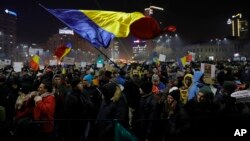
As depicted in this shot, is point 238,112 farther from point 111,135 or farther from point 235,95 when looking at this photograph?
point 111,135

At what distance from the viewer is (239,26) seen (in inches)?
7495

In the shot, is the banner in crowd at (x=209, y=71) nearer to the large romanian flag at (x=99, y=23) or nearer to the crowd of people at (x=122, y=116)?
the large romanian flag at (x=99, y=23)

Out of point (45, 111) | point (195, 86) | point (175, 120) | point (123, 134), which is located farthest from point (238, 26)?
point (123, 134)

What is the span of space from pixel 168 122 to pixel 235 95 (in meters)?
1.47

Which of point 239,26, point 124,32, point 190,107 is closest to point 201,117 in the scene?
point 190,107

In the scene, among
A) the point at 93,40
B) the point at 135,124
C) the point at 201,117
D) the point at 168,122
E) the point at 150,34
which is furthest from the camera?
the point at 150,34

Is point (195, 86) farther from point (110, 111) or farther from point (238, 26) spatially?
point (238, 26)

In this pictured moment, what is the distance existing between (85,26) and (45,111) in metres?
3.11

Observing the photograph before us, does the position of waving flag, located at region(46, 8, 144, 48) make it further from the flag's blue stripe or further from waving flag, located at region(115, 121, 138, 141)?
waving flag, located at region(115, 121, 138, 141)

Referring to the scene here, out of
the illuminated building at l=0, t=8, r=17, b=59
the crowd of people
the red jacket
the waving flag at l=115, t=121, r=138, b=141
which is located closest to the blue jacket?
the crowd of people

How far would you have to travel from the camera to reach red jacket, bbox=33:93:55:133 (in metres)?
6.77

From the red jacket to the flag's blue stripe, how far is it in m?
2.54

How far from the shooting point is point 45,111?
6781 millimetres

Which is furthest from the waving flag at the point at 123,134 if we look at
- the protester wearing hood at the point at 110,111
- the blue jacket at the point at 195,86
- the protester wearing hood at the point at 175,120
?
the blue jacket at the point at 195,86
